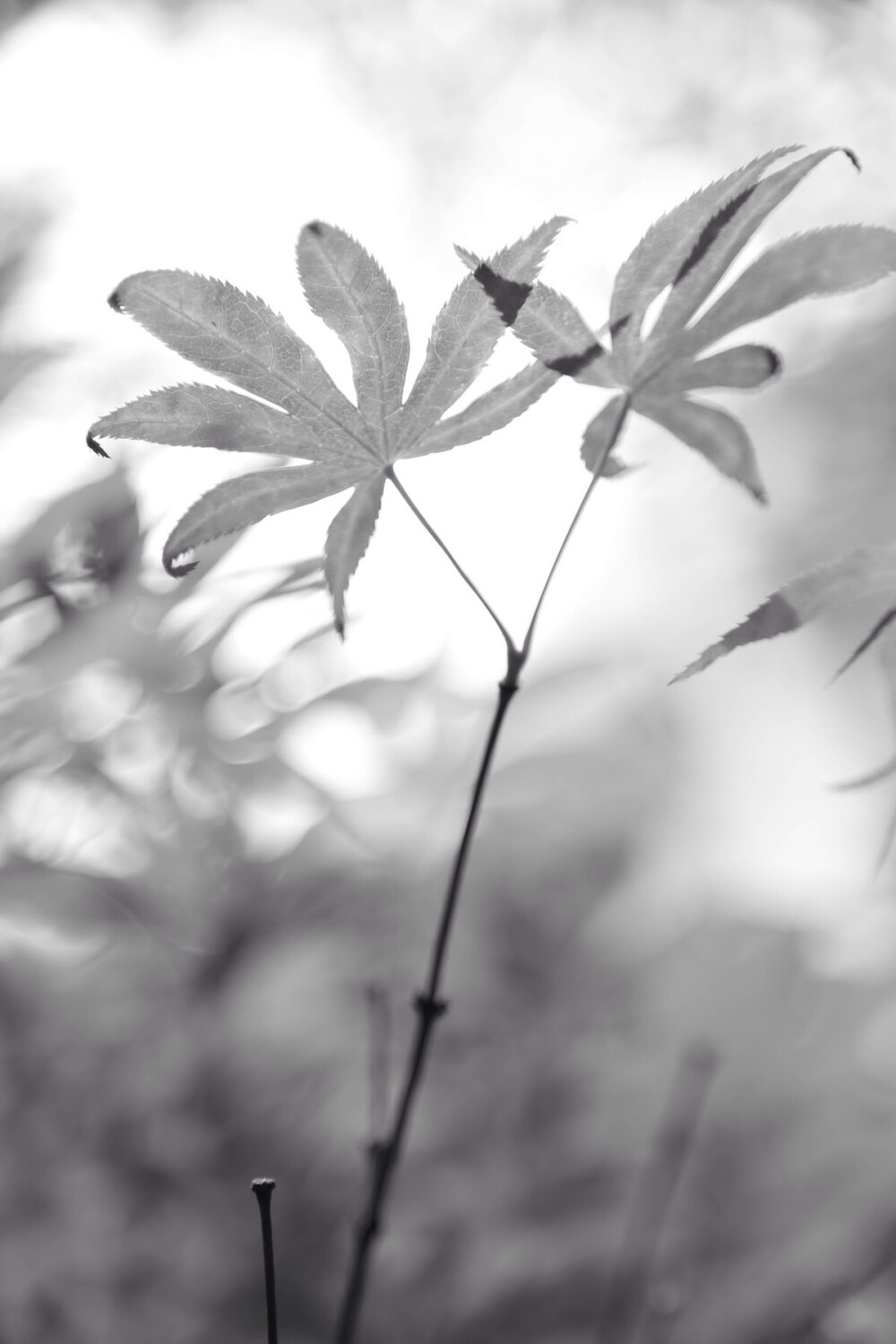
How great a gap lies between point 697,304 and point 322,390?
0.48 feet

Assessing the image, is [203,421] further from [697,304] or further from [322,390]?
[697,304]

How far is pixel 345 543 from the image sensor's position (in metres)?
0.37

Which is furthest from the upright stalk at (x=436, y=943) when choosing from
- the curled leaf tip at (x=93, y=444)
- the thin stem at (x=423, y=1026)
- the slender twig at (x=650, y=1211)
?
the slender twig at (x=650, y=1211)

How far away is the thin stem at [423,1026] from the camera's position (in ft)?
1.17

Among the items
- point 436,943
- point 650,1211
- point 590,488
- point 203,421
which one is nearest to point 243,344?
point 203,421

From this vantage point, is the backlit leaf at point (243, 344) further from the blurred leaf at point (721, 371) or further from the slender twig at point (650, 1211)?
the slender twig at point (650, 1211)

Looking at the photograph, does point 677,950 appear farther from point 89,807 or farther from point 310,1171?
point 89,807

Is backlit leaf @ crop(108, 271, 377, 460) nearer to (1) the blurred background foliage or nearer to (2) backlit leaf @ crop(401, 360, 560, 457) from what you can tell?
(2) backlit leaf @ crop(401, 360, 560, 457)

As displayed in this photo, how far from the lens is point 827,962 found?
3.73 ft

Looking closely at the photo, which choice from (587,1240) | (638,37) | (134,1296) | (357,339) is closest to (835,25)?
(638,37)

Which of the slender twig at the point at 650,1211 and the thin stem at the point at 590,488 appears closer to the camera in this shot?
the thin stem at the point at 590,488

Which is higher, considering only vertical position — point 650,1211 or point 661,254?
point 661,254

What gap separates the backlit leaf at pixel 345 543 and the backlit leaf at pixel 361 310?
4 cm

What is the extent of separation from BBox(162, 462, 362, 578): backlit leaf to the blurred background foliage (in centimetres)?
53
